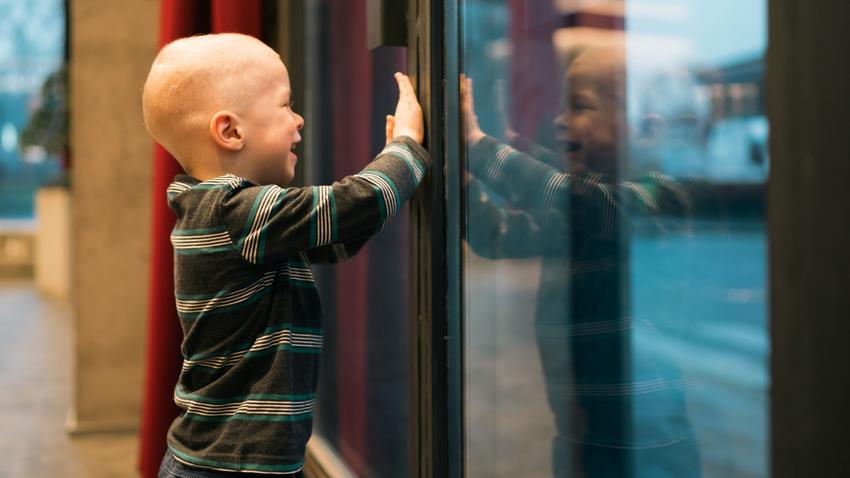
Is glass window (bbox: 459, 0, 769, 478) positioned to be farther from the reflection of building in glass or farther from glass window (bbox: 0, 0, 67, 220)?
glass window (bbox: 0, 0, 67, 220)

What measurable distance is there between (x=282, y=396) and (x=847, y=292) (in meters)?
0.69

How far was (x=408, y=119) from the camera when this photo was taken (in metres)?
1.11

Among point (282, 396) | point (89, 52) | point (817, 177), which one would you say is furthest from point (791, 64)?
point (89, 52)

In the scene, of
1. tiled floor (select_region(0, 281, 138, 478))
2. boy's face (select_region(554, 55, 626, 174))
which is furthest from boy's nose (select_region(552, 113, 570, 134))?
tiled floor (select_region(0, 281, 138, 478))

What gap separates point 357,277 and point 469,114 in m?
0.87

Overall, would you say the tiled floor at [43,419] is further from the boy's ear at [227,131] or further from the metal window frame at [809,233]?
the metal window frame at [809,233]

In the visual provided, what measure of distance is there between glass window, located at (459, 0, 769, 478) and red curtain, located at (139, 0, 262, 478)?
94cm

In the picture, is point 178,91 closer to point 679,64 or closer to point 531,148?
point 531,148

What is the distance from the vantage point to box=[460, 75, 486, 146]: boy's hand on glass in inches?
43.3

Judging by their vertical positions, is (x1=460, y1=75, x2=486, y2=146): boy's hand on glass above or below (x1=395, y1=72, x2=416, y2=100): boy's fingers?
below

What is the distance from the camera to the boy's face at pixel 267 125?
41.6 inches

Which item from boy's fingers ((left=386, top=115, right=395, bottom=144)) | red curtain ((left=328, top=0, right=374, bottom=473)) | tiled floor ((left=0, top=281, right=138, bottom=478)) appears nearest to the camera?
boy's fingers ((left=386, top=115, right=395, bottom=144))

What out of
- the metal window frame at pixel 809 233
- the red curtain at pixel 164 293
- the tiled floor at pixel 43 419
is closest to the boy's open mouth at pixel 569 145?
the metal window frame at pixel 809 233

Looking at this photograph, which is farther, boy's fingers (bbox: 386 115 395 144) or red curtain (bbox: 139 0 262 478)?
red curtain (bbox: 139 0 262 478)
